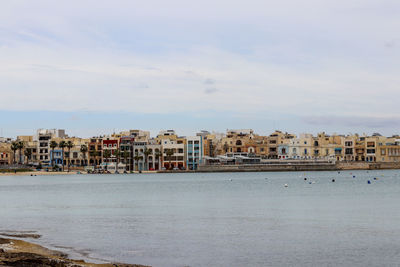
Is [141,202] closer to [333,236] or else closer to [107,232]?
[107,232]

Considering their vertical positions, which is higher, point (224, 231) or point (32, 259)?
point (32, 259)

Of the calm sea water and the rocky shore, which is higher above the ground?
the rocky shore

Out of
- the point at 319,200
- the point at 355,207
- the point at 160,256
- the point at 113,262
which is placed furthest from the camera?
the point at 319,200

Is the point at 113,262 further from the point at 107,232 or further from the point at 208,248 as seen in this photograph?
the point at 107,232

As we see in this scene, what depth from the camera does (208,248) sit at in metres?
35.4

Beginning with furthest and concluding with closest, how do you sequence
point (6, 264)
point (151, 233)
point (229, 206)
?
1. point (229, 206)
2. point (151, 233)
3. point (6, 264)

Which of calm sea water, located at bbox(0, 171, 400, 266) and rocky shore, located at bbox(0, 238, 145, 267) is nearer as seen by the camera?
rocky shore, located at bbox(0, 238, 145, 267)

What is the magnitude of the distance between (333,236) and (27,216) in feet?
93.5

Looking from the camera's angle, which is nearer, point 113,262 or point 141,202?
point 113,262

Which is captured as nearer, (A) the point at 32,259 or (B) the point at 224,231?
(A) the point at 32,259

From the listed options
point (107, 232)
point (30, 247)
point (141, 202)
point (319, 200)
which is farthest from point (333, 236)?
point (141, 202)

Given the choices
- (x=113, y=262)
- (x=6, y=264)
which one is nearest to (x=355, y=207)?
(x=113, y=262)

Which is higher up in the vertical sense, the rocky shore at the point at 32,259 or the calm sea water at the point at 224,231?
the rocky shore at the point at 32,259

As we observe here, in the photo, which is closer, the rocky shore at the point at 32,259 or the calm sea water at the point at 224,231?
the rocky shore at the point at 32,259
